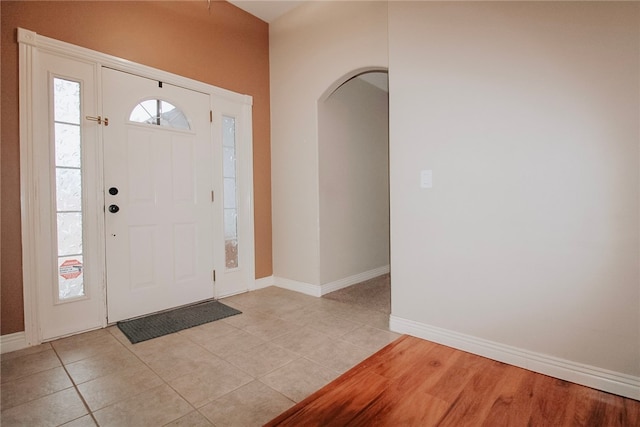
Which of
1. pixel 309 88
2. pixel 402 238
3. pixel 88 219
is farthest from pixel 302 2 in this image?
pixel 88 219

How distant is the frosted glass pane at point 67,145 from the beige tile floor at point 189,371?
1.35 metres

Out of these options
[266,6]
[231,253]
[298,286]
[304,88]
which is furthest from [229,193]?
[266,6]

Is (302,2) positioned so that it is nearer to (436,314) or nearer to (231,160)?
(231,160)

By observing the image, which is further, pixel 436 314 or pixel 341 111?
pixel 341 111

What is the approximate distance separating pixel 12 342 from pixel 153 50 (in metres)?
2.54

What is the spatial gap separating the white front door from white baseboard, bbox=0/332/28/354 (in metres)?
0.53

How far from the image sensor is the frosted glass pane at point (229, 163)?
11.0 ft

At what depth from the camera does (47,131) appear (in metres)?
2.24

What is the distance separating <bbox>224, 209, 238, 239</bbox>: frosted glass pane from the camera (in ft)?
11.1

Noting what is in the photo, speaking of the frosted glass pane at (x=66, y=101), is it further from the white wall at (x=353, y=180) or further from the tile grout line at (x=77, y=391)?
the white wall at (x=353, y=180)

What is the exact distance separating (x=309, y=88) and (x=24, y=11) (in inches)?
90.5

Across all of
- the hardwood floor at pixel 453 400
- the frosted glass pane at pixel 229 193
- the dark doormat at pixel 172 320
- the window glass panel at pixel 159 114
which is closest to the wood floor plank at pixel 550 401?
the hardwood floor at pixel 453 400

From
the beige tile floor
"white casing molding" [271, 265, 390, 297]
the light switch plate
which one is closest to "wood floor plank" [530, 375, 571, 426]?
the beige tile floor

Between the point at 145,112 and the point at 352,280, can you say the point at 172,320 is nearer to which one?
the point at 145,112
